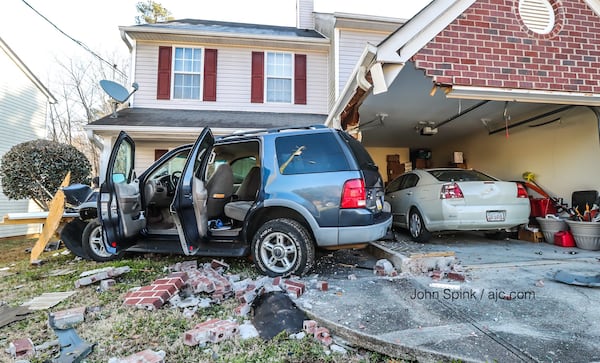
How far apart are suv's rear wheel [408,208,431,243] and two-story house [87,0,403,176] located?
3.75m

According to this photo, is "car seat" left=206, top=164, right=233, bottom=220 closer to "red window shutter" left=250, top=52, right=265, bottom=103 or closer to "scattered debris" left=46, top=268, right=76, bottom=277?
"scattered debris" left=46, top=268, right=76, bottom=277

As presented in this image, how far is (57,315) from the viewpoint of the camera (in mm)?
2510

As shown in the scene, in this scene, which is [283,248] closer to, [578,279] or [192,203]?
[192,203]

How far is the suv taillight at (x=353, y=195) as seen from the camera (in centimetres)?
327

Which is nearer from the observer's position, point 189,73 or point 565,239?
point 565,239

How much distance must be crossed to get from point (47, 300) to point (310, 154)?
124 inches

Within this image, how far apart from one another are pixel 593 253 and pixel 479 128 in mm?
4331

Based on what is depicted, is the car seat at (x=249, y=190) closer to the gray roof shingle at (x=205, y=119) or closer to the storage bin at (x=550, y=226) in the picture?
the gray roof shingle at (x=205, y=119)

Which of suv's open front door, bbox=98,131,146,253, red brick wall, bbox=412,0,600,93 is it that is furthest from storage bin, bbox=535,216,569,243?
suv's open front door, bbox=98,131,146,253

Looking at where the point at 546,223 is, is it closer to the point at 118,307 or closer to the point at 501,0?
the point at 501,0

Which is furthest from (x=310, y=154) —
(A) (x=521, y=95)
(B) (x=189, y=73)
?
(B) (x=189, y=73)

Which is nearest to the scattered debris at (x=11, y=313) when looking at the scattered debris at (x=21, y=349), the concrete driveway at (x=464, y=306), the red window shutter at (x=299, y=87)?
the scattered debris at (x=21, y=349)

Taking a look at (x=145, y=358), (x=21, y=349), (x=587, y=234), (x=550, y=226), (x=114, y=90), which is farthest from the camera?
(x=114, y=90)

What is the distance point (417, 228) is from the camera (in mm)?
5414
